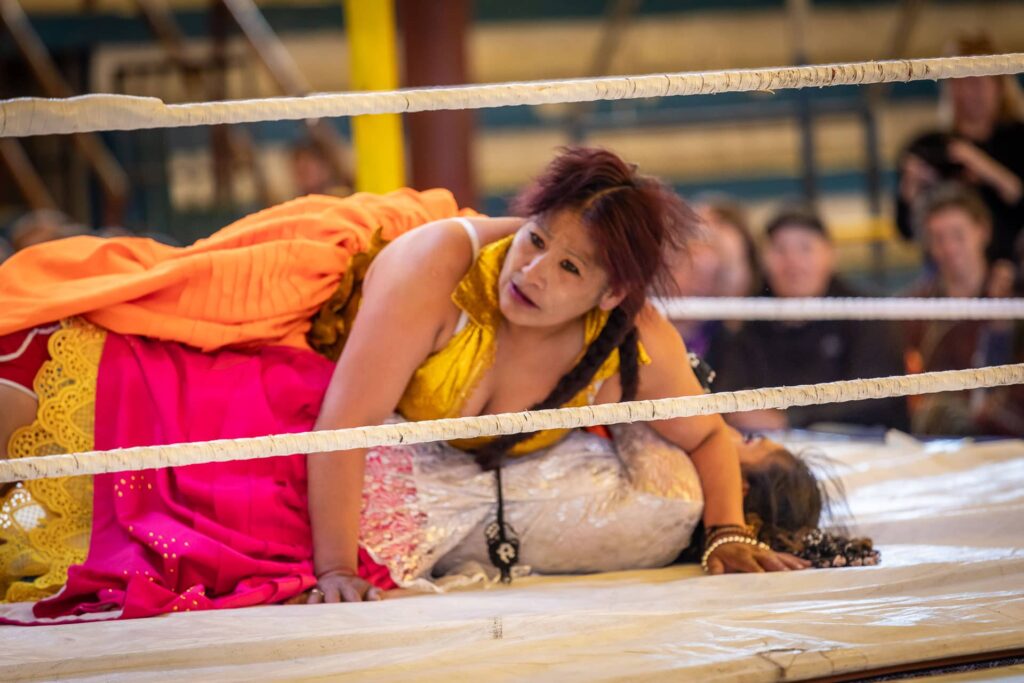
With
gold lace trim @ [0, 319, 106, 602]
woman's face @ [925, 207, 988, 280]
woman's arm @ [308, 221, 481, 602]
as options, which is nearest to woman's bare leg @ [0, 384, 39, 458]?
gold lace trim @ [0, 319, 106, 602]

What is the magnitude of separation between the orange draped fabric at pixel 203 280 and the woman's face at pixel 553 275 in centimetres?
40

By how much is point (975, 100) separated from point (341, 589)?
10.1 ft

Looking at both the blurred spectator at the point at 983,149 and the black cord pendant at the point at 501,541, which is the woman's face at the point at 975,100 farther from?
the black cord pendant at the point at 501,541

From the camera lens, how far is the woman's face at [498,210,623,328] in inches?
73.3

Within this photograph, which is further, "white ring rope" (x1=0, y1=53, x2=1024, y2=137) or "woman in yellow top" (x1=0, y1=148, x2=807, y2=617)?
"woman in yellow top" (x1=0, y1=148, x2=807, y2=617)

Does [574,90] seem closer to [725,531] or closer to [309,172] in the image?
[725,531]

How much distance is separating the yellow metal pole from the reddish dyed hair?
323 centimetres

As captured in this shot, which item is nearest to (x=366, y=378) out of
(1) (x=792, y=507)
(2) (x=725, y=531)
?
(2) (x=725, y=531)

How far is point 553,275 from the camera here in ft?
6.12

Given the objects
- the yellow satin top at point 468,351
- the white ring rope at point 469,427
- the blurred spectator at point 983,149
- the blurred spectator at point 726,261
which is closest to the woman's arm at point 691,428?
the yellow satin top at point 468,351

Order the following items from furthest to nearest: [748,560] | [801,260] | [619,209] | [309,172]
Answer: [309,172] → [801,260] → [748,560] → [619,209]

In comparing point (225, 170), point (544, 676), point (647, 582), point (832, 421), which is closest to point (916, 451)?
point (832, 421)

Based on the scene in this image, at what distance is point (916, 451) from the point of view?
2770 mm

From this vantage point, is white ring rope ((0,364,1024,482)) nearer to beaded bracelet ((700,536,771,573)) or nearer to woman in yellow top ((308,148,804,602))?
woman in yellow top ((308,148,804,602))
